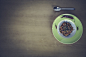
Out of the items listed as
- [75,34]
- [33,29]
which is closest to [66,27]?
[75,34]

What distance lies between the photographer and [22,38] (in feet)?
2.73

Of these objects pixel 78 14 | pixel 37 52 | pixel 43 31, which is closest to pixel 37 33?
pixel 43 31

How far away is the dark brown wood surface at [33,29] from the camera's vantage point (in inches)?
31.9

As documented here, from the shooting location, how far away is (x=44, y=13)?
2.78 feet

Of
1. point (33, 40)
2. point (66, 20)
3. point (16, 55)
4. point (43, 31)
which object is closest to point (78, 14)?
point (66, 20)

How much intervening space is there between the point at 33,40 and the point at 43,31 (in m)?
0.13

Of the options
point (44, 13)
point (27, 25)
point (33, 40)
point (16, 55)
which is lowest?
point (16, 55)

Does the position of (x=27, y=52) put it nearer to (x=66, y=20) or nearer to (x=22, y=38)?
(x=22, y=38)

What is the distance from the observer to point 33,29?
0.84 metres

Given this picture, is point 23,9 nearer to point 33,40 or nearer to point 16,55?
point 33,40

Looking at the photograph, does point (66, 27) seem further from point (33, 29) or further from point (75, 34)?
point (33, 29)

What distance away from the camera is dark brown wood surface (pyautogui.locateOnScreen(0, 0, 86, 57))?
811mm

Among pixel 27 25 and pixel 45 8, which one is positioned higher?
pixel 45 8

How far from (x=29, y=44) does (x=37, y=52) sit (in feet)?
0.35
